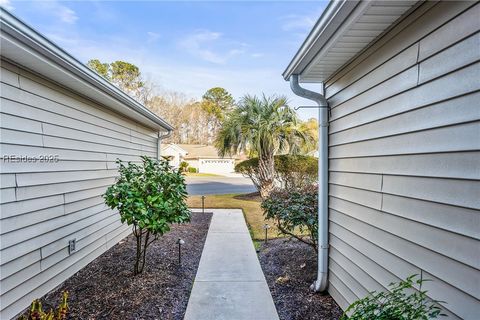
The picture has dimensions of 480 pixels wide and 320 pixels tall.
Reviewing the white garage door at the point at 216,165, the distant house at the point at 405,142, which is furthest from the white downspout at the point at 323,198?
the white garage door at the point at 216,165

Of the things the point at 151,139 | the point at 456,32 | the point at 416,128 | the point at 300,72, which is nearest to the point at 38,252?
the point at 300,72

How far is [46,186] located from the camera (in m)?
3.34

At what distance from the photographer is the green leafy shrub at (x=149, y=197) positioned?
340 cm

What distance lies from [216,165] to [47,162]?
2612 cm

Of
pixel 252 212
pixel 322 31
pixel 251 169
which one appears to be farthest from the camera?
pixel 251 169

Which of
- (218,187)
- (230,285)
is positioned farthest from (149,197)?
(218,187)

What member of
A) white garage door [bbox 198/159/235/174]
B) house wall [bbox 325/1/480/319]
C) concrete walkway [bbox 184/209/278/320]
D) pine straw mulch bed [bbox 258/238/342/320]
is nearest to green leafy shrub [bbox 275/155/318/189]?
concrete walkway [bbox 184/209/278/320]

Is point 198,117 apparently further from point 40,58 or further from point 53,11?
point 40,58

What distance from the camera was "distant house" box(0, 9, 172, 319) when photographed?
2.71m

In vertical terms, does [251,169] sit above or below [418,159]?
below

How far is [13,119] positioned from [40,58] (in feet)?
2.15

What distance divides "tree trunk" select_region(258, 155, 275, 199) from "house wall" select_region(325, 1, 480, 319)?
8332 mm

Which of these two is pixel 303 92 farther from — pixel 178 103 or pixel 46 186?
pixel 178 103

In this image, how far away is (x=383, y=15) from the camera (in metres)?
1.94
